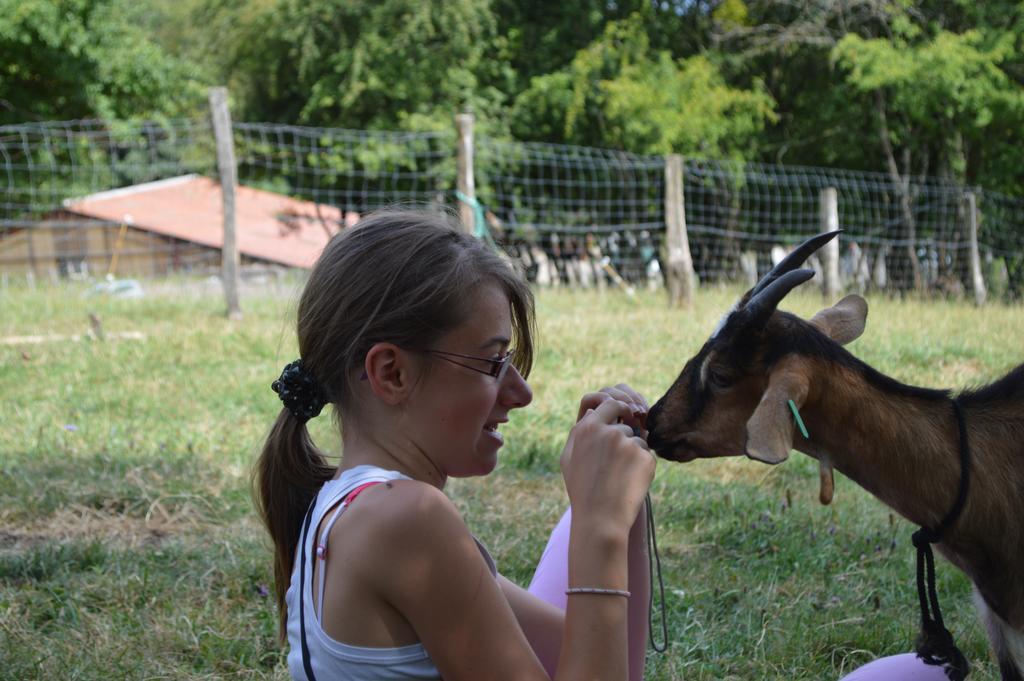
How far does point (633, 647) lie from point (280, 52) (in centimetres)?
2277

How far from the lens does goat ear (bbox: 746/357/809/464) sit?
6.83 feet

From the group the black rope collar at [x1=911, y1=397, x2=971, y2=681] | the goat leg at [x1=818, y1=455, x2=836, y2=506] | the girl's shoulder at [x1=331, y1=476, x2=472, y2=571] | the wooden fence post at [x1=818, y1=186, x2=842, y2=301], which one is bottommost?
the wooden fence post at [x1=818, y1=186, x2=842, y2=301]

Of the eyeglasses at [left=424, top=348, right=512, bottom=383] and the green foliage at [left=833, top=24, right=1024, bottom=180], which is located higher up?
the green foliage at [left=833, top=24, right=1024, bottom=180]

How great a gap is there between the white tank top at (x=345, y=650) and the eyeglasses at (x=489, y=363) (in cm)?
20

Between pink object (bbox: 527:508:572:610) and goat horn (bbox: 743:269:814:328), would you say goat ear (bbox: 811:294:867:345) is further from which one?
pink object (bbox: 527:508:572:610)

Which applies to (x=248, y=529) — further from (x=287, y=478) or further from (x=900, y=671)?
(x=900, y=671)

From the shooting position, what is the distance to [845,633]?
10.4 feet

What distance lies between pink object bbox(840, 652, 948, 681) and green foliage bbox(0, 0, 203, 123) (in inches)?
997

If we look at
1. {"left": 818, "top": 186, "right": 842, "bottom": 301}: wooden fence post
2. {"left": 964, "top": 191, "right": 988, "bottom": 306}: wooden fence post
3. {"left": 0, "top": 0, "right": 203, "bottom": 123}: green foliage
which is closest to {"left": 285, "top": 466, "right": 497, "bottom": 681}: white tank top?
{"left": 818, "top": 186, "right": 842, "bottom": 301}: wooden fence post

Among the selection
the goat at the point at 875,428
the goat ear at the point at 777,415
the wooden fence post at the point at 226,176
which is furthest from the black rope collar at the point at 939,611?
the wooden fence post at the point at 226,176

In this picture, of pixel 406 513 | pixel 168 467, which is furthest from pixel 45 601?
pixel 406 513

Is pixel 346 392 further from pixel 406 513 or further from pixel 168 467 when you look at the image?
pixel 168 467

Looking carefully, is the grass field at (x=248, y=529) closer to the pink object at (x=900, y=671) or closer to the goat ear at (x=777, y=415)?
A: the pink object at (x=900, y=671)

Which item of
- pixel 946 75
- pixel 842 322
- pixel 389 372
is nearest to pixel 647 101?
pixel 946 75
